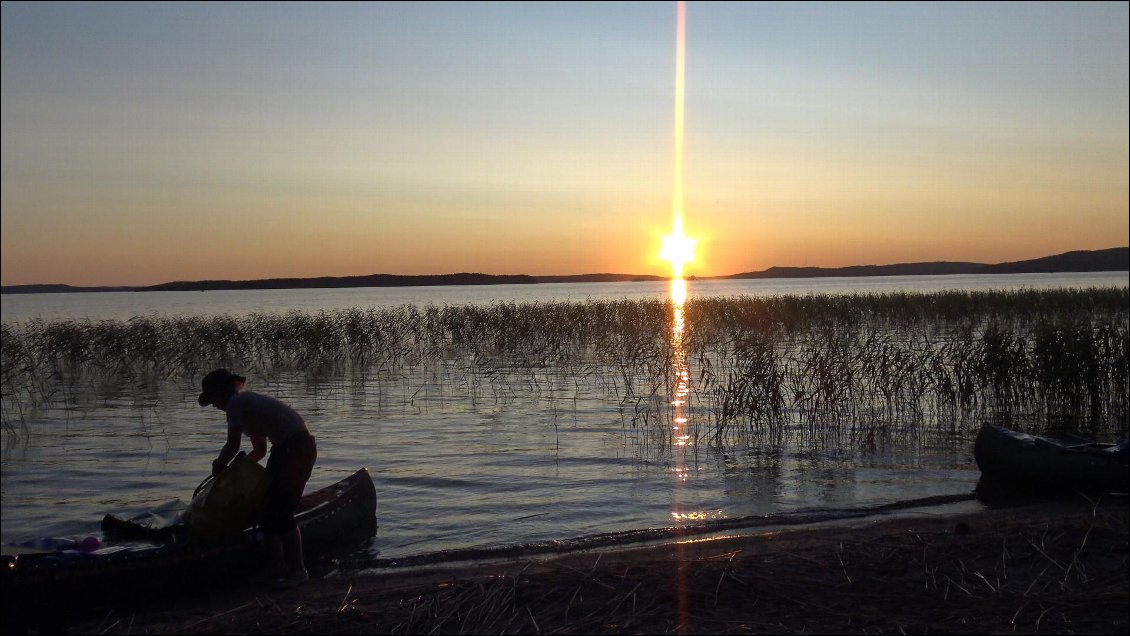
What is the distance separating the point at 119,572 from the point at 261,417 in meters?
1.65

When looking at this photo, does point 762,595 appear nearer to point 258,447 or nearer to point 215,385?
point 258,447

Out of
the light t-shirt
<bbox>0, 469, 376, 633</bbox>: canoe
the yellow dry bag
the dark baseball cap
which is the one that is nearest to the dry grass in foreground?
<bbox>0, 469, 376, 633</bbox>: canoe

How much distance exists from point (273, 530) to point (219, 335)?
18.8m

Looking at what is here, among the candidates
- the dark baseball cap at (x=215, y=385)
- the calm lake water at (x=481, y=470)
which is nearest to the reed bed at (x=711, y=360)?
the calm lake water at (x=481, y=470)

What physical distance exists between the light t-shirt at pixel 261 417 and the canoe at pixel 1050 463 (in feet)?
26.9

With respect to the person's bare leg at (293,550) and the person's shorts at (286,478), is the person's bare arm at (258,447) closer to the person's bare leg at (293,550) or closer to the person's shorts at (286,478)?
the person's shorts at (286,478)

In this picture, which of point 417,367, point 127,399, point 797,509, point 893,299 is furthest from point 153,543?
point 893,299

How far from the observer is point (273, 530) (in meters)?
7.16

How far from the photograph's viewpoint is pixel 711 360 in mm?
23438

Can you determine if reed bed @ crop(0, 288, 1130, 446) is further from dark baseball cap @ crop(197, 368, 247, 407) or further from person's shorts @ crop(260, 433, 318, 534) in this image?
dark baseball cap @ crop(197, 368, 247, 407)

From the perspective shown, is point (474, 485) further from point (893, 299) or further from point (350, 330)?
point (893, 299)

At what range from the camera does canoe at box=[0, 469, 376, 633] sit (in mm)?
6379

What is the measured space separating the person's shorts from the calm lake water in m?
1.59

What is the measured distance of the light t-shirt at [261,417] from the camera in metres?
6.73
